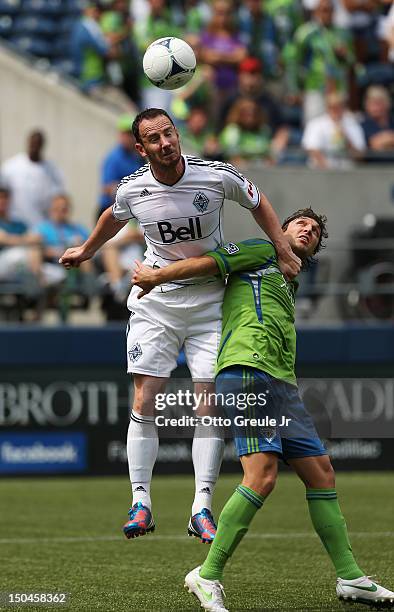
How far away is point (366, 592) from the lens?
19.0ft

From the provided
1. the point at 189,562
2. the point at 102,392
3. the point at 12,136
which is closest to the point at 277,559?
the point at 189,562

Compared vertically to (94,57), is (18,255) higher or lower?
lower

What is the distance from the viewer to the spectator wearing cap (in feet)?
46.1

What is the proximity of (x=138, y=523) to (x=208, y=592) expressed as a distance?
30.0 inches

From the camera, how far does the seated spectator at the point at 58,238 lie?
1226 centimetres

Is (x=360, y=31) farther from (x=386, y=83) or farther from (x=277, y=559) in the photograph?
(x=277, y=559)

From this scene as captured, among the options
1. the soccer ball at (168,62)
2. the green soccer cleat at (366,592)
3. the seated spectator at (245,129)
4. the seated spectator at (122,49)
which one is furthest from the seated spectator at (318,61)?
the green soccer cleat at (366,592)

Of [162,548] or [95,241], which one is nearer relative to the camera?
[95,241]

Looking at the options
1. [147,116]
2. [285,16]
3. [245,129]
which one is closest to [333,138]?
[245,129]

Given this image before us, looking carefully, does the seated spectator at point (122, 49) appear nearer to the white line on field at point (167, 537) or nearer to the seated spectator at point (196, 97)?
the seated spectator at point (196, 97)

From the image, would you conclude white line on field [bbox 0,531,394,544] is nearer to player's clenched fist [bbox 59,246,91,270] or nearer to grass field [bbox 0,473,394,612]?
grass field [bbox 0,473,394,612]

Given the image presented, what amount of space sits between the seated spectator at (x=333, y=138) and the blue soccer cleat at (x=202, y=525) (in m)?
7.53

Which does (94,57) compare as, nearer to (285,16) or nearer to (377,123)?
(285,16)

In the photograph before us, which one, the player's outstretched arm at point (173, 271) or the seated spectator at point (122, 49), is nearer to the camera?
the player's outstretched arm at point (173, 271)
